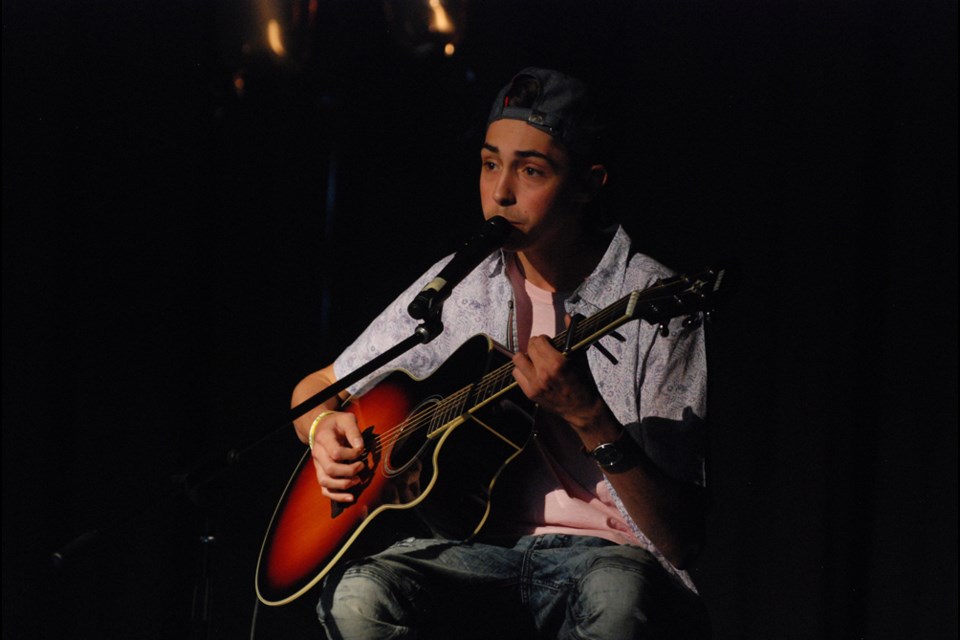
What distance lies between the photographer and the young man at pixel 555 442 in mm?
1709

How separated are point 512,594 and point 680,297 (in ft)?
2.15

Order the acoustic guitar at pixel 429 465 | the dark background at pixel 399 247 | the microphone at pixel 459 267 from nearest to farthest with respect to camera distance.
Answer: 1. the microphone at pixel 459 267
2. the acoustic guitar at pixel 429 465
3. the dark background at pixel 399 247

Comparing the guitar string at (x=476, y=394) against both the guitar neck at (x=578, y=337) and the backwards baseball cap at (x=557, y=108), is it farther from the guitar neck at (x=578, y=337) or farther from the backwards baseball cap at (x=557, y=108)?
the backwards baseball cap at (x=557, y=108)

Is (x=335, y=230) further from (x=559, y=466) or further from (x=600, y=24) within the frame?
(x=559, y=466)

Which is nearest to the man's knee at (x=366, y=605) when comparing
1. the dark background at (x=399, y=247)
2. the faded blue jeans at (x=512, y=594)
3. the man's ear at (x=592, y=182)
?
the faded blue jeans at (x=512, y=594)

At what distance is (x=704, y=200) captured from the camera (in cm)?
251

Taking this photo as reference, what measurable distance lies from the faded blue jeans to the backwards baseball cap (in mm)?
815

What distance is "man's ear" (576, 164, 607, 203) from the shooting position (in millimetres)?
2070

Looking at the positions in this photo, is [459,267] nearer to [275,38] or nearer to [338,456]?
[338,456]

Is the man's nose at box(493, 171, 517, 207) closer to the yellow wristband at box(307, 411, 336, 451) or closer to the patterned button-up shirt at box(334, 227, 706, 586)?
the patterned button-up shirt at box(334, 227, 706, 586)

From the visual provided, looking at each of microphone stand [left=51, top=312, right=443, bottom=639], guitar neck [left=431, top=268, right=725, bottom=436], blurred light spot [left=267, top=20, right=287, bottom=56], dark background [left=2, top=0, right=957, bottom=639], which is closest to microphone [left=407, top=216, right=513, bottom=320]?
microphone stand [left=51, top=312, right=443, bottom=639]

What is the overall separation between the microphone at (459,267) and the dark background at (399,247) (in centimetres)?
77

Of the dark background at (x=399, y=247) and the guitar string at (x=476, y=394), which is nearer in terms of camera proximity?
the guitar string at (x=476, y=394)

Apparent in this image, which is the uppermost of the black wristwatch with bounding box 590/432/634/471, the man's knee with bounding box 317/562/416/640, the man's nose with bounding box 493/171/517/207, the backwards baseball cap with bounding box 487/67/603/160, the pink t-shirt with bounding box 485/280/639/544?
the backwards baseball cap with bounding box 487/67/603/160
